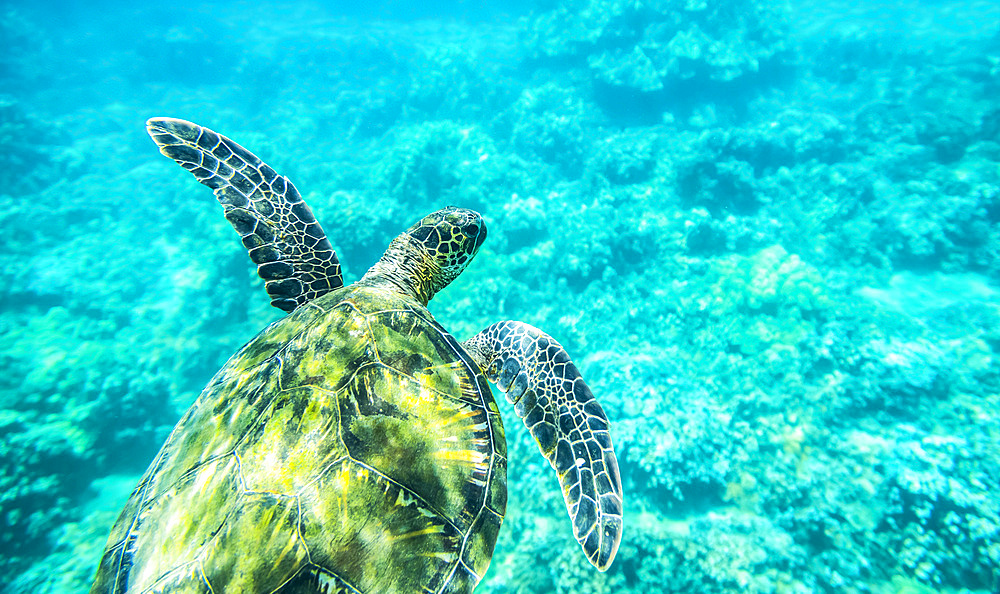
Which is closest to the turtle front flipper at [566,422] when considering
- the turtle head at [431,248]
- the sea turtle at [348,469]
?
the sea turtle at [348,469]

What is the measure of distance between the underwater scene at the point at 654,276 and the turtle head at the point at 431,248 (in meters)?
3.31

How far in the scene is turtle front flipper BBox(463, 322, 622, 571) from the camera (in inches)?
79.1

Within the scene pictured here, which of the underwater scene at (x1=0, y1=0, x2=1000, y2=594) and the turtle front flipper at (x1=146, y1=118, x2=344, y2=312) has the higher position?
the turtle front flipper at (x1=146, y1=118, x2=344, y2=312)

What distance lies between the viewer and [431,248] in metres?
3.17

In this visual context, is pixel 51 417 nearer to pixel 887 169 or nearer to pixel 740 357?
pixel 740 357

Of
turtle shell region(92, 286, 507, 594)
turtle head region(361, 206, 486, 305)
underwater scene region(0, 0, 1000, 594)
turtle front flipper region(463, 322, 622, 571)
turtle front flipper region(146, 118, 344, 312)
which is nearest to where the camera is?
turtle shell region(92, 286, 507, 594)

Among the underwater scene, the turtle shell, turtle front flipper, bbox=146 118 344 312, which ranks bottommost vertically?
the underwater scene

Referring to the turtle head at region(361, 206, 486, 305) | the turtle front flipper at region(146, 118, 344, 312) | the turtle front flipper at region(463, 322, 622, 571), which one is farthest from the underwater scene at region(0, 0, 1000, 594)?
the turtle front flipper at region(146, 118, 344, 312)

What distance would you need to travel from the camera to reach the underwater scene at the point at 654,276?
4.42 metres

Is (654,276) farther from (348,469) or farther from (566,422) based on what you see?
(348,469)

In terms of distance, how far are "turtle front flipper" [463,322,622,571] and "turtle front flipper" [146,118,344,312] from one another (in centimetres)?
142

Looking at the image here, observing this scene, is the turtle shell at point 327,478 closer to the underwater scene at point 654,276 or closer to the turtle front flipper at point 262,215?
the turtle front flipper at point 262,215

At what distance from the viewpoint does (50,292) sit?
311 inches

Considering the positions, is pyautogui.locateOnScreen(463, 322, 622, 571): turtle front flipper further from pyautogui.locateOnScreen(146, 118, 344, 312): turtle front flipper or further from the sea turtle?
pyautogui.locateOnScreen(146, 118, 344, 312): turtle front flipper
